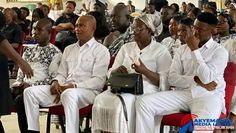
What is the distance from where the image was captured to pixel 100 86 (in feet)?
12.8

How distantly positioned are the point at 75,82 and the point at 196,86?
112 centimetres

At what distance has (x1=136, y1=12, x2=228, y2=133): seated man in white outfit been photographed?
333cm

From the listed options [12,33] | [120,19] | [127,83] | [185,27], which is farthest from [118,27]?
[12,33]

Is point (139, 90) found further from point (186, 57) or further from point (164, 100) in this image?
point (186, 57)

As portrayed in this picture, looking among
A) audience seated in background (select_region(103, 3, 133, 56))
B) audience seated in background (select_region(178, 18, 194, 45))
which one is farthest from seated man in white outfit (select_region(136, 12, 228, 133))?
audience seated in background (select_region(103, 3, 133, 56))

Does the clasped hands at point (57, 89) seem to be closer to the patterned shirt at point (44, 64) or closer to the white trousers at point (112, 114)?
the patterned shirt at point (44, 64)

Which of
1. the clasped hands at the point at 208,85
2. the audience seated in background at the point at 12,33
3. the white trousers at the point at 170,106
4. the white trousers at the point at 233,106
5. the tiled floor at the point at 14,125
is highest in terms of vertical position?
the audience seated in background at the point at 12,33

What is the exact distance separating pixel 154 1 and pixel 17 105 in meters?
3.65

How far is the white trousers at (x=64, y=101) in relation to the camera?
3682 millimetres

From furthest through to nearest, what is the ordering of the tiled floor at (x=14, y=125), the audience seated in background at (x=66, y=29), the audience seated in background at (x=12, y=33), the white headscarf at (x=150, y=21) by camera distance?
the audience seated in background at (x=12, y=33) < the audience seated in background at (x=66, y=29) < the tiled floor at (x=14, y=125) < the white headscarf at (x=150, y=21)

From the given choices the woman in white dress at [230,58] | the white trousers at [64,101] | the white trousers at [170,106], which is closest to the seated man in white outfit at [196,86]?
the white trousers at [170,106]

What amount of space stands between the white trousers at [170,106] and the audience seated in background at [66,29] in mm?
2509

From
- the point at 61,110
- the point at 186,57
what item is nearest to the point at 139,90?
the point at 186,57

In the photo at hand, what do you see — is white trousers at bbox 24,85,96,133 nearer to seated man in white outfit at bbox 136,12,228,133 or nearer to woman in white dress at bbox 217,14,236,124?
seated man in white outfit at bbox 136,12,228,133
